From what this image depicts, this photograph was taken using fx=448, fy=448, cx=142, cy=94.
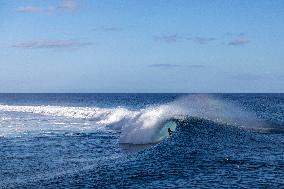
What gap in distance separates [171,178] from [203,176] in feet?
4.66

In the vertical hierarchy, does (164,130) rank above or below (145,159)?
above

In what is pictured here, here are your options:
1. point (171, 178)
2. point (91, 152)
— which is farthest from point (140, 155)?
point (171, 178)

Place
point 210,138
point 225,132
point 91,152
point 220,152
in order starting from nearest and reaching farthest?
point 220,152 → point 91,152 → point 210,138 → point 225,132

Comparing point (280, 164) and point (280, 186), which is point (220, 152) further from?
point (280, 186)

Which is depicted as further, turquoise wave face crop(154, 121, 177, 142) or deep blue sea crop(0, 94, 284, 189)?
turquoise wave face crop(154, 121, 177, 142)

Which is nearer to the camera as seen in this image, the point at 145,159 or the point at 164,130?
the point at 145,159

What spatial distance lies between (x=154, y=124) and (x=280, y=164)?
57.3 ft

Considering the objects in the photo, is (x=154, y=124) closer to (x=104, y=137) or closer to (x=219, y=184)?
(x=104, y=137)

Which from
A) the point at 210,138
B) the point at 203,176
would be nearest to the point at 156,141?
the point at 210,138

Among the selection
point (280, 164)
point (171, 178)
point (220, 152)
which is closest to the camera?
point (171, 178)

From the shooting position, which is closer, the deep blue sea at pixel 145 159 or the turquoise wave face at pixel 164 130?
the deep blue sea at pixel 145 159

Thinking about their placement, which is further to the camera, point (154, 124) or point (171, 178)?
point (154, 124)

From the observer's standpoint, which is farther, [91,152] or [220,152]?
[91,152]

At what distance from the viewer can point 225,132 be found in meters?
35.6
